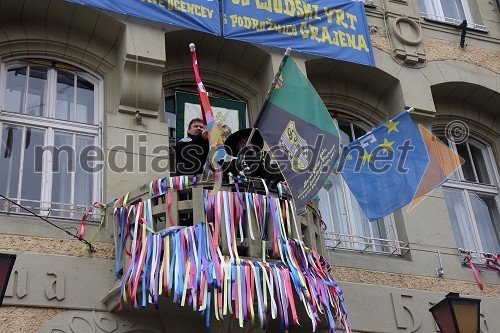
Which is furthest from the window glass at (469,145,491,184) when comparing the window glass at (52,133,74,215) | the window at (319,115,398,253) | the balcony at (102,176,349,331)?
the window glass at (52,133,74,215)

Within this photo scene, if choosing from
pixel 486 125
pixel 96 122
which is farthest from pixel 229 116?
pixel 486 125

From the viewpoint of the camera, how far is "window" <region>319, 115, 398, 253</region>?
11633 mm

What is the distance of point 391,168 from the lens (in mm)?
10461

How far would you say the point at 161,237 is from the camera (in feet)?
29.5

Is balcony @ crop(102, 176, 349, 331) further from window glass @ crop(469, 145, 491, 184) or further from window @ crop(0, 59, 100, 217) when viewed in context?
window glass @ crop(469, 145, 491, 184)

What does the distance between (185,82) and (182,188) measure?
131 inches

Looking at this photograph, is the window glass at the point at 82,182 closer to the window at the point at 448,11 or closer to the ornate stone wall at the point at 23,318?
the ornate stone wall at the point at 23,318

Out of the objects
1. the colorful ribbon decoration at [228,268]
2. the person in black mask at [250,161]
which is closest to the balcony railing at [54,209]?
the colorful ribbon decoration at [228,268]

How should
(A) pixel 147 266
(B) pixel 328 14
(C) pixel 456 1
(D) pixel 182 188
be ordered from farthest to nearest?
1. (C) pixel 456 1
2. (B) pixel 328 14
3. (D) pixel 182 188
4. (A) pixel 147 266

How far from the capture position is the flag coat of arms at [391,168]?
1030 cm

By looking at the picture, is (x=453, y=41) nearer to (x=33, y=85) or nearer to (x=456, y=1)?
(x=456, y=1)

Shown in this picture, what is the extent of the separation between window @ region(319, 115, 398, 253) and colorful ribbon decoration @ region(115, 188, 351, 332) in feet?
6.99

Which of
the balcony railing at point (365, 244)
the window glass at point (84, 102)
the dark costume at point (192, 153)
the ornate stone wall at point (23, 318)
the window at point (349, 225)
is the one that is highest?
the window glass at point (84, 102)

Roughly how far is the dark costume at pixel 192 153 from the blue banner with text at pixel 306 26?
243 cm
